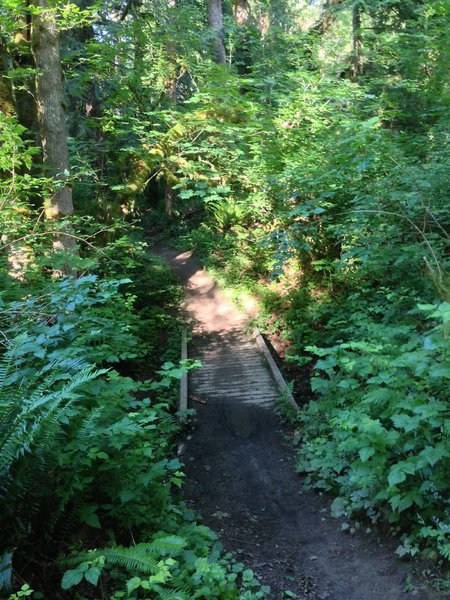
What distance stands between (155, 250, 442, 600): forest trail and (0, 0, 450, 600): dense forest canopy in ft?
1.00

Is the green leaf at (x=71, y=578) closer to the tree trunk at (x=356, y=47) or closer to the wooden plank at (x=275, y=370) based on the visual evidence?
the wooden plank at (x=275, y=370)

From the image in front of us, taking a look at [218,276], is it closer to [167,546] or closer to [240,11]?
[167,546]

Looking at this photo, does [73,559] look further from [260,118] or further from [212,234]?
[212,234]

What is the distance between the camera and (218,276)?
13.5 meters

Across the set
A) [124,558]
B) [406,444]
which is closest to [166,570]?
[124,558]

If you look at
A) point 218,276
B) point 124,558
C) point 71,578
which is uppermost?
point 71,578

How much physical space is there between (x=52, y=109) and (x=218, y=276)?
6938mm

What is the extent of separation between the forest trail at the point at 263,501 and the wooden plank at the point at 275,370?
0.18 m

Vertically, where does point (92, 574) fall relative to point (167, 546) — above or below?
above

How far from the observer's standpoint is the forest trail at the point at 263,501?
3.78 m

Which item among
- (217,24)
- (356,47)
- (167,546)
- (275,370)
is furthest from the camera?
(217,24)

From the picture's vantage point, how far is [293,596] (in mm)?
3688

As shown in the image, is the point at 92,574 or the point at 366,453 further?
the point at 366,453

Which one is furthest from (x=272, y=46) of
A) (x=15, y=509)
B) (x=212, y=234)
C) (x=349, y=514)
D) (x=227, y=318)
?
(x=15, y=509)
